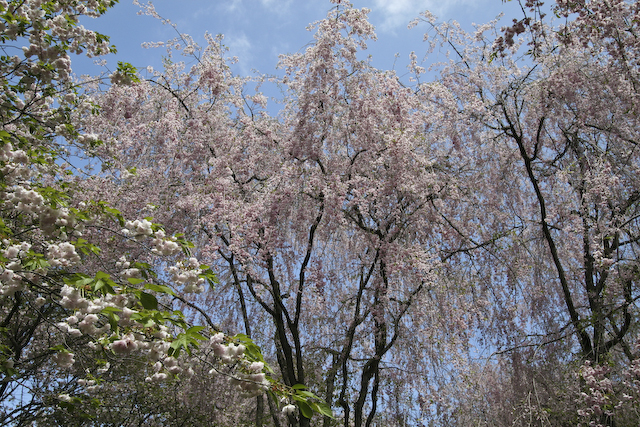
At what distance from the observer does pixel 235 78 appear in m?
8.73

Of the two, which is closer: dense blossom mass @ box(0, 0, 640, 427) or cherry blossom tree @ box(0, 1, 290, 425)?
cherry blossom tree @ box(0, 1, 290, 425)

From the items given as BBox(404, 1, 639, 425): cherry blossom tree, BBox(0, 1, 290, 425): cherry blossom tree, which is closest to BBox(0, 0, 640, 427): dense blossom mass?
BBox(404, 1, 639, 425): cherry blossom tree

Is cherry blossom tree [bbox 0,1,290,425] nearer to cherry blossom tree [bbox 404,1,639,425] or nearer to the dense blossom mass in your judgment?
the dense blossom mass

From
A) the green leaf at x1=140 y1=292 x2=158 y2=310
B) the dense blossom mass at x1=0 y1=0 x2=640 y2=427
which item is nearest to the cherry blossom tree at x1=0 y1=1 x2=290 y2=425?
the green leaf at x1=140 y1=292 x2=158 y2=310

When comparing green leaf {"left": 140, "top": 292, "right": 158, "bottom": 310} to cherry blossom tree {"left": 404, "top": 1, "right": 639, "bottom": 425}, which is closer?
green leaf {"left": 140, "top": 292, "right": 158, "bottom": 310}

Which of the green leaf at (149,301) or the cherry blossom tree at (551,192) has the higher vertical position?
the cherry blossom tree at (551,192)

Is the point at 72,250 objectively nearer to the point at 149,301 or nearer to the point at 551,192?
the point at 149,301

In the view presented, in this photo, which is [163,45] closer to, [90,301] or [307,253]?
[307,253]

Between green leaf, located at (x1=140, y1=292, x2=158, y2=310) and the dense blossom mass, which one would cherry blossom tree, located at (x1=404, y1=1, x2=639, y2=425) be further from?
green leaf, located at (x1=140, y1=292, x2=158, y2=310)

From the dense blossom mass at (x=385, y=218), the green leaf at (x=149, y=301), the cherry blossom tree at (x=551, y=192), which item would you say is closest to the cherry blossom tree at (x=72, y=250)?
the green leaf at (x=149, y=301)

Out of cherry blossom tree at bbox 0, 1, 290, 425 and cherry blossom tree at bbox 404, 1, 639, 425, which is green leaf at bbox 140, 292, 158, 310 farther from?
cherry blossom tree at bbox 404, 1, 639, 425

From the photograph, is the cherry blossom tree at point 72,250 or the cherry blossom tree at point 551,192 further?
the cherry blossom tree at point 551,192

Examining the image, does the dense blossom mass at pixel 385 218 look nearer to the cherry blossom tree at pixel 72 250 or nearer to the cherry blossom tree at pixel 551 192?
the cherry blossom tree at pixel 551 192

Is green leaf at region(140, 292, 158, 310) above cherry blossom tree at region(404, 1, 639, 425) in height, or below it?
below
